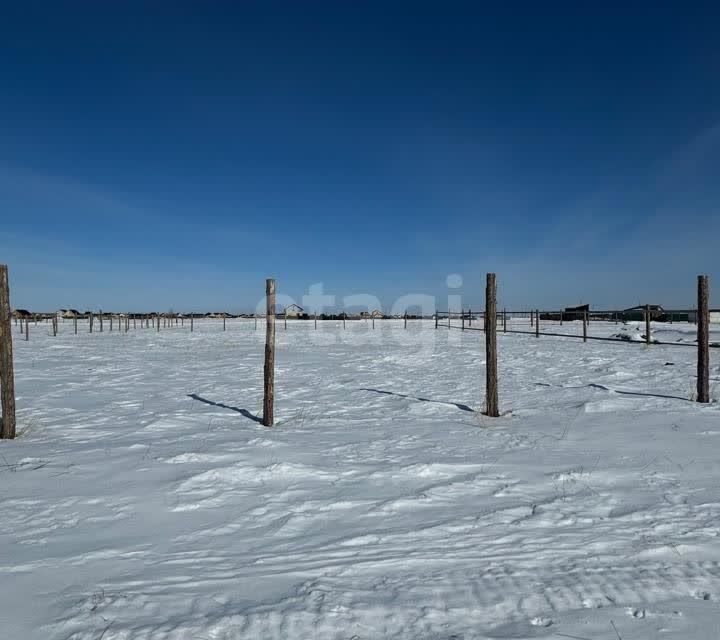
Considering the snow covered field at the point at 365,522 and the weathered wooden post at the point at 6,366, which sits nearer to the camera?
the snow covered field at the point at 365,522

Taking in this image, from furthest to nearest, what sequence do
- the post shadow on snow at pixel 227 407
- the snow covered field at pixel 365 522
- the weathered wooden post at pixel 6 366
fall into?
1. the post shadow on snow at pixel 227 407
2. the weathered wooden post at pixel 6 366
3. the snow covered field at pixel 365 522

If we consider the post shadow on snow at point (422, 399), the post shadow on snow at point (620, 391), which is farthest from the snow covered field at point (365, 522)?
the post shadow on snow at point (620, 391)

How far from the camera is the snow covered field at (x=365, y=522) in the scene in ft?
7.00

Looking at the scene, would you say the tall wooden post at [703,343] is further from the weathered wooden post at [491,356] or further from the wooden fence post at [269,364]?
the wooden fence post at [269,364]

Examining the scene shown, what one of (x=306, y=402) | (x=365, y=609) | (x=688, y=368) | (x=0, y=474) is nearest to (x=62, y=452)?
(x=0, y=474)

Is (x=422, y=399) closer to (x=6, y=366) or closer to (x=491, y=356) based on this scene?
(x=491, y=356)

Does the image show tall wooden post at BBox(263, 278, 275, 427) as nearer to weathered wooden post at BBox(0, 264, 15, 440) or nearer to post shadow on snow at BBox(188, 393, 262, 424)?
post shadow on snow at BBox(188, 393, 262, 424)

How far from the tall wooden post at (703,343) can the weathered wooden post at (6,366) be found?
9437 millimetres

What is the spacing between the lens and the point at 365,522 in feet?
10.4

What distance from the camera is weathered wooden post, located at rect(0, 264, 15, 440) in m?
5.48

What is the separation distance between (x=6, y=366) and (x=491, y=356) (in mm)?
6342

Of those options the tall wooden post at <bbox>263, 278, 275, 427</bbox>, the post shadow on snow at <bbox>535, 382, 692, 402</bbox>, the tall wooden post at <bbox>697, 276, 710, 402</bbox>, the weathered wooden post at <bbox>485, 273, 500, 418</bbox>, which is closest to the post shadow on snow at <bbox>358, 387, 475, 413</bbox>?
the weathered wooden post at <bbox>485, 273, 500, 418</bbox>

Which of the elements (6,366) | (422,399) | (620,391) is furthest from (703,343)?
(6,366)

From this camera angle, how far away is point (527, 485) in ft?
12.5
